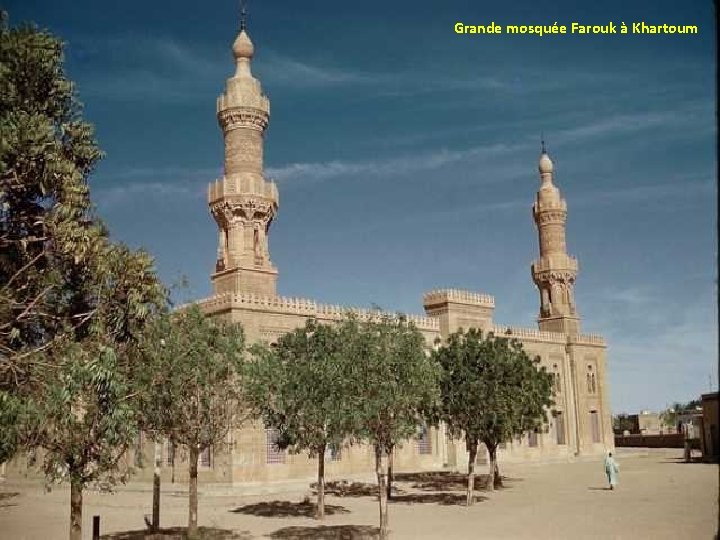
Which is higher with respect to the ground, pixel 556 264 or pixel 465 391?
pixel 556 264

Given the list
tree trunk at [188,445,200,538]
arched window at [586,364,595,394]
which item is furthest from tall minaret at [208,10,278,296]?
arched window at [586,364,595,394]

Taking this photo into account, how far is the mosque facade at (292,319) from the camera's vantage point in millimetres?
28219

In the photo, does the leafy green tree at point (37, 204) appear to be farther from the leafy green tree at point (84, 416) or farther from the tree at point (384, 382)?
the tree at point (384, 382)

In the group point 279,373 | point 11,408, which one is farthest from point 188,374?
point 11,408

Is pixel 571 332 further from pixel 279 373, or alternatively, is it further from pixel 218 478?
pixel 279 373

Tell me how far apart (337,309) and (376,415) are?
16.6 meters

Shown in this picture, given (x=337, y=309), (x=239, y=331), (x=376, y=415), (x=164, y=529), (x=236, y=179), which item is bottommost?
(x=164, y=529)

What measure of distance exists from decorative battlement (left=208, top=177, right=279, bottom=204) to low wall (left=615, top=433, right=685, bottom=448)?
3619cm

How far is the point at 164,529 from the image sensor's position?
18.0m

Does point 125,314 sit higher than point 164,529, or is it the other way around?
point 125,314

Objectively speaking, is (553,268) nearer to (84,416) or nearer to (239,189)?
(239,189)

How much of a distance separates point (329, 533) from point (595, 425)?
33.3m

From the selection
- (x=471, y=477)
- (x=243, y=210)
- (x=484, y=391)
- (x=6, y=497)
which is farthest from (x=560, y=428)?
(x=6, y=497)

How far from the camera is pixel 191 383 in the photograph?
1566 cm
